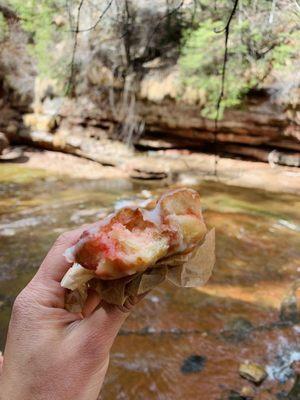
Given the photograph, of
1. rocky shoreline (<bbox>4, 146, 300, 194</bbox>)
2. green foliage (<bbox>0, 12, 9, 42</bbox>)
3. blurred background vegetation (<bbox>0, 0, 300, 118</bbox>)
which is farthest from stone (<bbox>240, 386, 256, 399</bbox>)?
green foliage (<bbox>0, 12, 9, 42</bbox>)

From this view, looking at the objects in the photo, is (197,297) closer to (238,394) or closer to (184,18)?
(238,394)

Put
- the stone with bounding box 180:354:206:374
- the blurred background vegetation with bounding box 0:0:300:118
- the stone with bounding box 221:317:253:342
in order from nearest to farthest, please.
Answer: the stone with bounding box 180:354:206:374
the stone with bounding box 221:317:253:342
the blurred background vegetation with bounding box 0:0:300:118

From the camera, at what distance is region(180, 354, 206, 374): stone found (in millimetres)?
3180

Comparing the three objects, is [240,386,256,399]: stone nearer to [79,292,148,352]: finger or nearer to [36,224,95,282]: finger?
[79,292,148,352]: finger

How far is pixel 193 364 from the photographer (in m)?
3.24

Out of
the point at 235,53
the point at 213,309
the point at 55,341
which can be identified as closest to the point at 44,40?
the point at 235,53

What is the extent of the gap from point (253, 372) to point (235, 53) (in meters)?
9.19

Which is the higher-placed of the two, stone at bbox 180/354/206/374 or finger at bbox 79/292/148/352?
finger at bbox 79/292/148/352

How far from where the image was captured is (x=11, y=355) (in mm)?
1053

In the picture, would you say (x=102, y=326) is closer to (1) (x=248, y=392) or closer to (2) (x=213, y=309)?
A: (1) (x=248, y=392)

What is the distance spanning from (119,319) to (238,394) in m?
2.28

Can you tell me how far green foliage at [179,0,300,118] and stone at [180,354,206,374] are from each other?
23.6 feet

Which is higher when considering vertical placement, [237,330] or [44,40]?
[44,40]

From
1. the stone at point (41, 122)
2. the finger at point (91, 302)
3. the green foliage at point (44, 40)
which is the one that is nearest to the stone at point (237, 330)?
the finger at point (91, 302)
